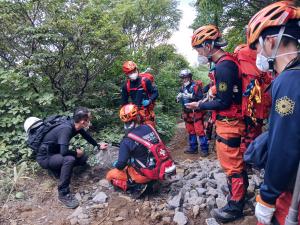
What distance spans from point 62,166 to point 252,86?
3579mm

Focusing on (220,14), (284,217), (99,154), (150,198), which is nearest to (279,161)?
(284,217)

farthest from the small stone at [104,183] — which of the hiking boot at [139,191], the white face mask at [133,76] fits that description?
the white face mask at [133,76]

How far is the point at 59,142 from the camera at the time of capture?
18.3 ft

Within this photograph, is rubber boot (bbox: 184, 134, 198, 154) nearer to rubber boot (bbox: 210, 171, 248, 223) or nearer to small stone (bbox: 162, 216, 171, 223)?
small stone (bbox: 162, 216, 171, 223)

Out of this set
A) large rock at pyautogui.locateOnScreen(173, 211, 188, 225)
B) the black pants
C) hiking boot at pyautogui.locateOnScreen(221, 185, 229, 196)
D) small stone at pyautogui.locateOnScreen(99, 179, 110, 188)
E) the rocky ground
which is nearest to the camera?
large rock at pyautogui.locateOnScreen(173, 211, 188, 225)

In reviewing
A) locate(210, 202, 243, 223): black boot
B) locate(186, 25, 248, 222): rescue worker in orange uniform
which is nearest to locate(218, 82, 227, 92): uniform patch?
locate(186, 25, 248, 222): rescue worker in orange uniform

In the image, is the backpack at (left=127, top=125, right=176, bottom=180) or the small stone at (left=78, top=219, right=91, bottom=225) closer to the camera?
the small stone at (left=78, top=219, right=91, bottom=225)

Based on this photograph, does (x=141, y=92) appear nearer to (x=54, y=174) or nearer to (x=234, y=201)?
(x=54, y=174)

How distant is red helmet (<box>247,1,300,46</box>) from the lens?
7.16ft

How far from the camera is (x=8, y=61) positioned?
300 inches

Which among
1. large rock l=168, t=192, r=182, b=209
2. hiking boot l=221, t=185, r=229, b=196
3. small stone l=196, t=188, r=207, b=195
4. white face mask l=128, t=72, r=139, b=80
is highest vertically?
white face mask l=128, t=72, r=139, b=80

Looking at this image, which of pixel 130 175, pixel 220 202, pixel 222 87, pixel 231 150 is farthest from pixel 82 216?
pixel 222 87

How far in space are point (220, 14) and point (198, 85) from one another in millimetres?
2436

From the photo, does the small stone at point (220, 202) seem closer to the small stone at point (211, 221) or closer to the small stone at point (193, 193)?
the small stone at point (211, 221)
